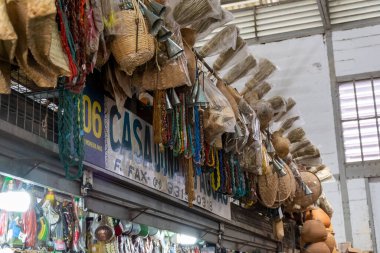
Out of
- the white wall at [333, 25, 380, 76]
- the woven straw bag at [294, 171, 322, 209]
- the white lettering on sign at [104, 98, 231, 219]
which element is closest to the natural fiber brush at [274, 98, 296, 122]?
the woven straw bag at [294, 171, 322, 209]

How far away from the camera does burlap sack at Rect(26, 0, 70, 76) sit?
1.21m

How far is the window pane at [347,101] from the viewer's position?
8641mm

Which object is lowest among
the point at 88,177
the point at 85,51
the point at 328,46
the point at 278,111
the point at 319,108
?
the point at 88,177

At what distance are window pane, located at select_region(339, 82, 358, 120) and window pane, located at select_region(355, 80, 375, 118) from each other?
95mm

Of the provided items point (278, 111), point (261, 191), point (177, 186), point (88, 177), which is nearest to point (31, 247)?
point (88, 177)

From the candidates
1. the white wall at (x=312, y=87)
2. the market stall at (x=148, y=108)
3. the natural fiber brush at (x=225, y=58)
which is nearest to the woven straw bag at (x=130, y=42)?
the market stall at (x=148, y=108)

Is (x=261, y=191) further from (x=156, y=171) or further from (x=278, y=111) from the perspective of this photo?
(x=156, y=171)

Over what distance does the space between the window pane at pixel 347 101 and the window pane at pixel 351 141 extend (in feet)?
0.44

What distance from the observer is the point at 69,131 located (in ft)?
5.52

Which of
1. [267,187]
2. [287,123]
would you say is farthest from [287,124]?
[267,187]

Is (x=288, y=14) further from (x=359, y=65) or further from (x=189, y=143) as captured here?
(x=189, y=143)

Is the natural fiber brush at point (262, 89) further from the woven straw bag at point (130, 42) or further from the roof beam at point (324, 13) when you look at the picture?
the roof beam at point (324, 13)

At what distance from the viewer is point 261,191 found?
3906 millimetres

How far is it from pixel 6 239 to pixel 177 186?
2.97ft
